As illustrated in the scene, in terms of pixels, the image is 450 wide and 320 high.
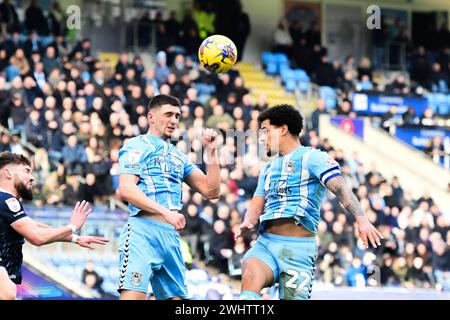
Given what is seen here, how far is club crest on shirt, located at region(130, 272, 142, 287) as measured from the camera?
33.3ft

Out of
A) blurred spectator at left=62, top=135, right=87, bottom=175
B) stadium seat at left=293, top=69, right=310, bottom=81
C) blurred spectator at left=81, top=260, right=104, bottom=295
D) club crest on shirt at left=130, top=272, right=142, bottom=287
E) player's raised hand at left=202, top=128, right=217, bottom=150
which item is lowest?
blurred spectator at left=81, top=260, right=104, bottom=295

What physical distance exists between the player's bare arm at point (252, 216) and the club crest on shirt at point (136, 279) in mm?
988

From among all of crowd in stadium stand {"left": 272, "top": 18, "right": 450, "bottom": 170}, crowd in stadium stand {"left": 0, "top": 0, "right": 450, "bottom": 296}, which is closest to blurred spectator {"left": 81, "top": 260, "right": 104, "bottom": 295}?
crowd in stadium stand {"left": 0, "top": 0, "right": 450, "bottom": 296}

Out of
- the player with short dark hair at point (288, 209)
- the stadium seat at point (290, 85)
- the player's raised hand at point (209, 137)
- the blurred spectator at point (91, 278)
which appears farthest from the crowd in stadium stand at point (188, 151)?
the player with short dark hair at point (288, 209)

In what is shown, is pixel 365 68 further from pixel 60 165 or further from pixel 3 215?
pixel 3 215

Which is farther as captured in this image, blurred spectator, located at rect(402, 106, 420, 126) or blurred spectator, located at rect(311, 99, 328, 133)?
blurred spectator, located at rect(402, 106, 420, 126)

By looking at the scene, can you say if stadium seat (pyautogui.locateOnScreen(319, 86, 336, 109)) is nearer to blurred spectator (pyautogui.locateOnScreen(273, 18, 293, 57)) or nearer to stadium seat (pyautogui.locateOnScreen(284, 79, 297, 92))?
stadium seat (pyautogui.locateOnScreen(284, 79, 297, 92))

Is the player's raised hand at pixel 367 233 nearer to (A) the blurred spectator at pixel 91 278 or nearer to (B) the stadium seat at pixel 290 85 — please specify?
(A) the blurred spectator at pixel 91 278

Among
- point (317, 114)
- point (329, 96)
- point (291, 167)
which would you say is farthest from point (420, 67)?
point (291, 167)

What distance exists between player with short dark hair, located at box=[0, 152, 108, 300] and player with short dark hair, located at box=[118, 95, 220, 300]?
1.26 feet

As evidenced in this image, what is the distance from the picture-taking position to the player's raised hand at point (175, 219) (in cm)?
977

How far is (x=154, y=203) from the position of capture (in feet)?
33.0

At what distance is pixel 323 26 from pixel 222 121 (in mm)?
10487
